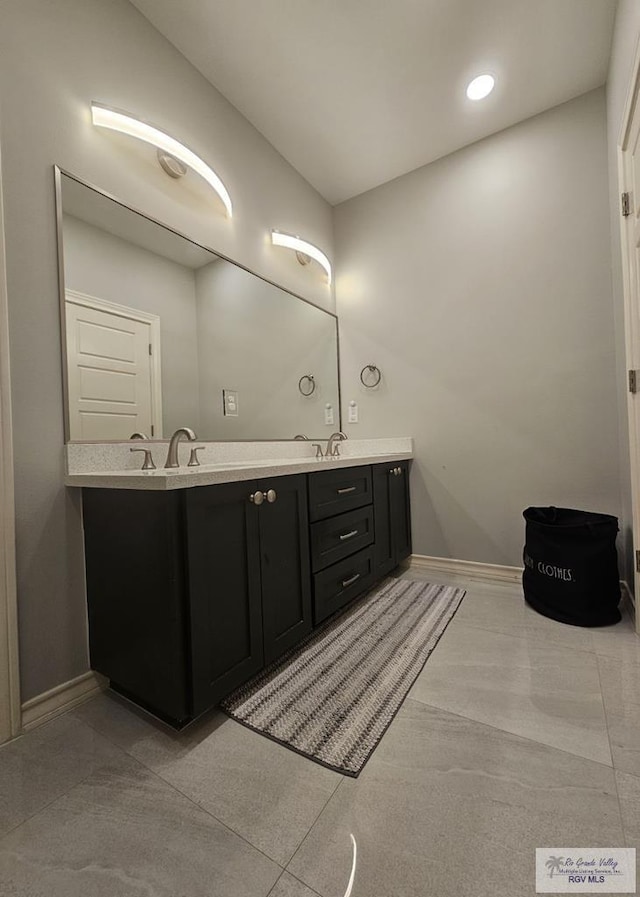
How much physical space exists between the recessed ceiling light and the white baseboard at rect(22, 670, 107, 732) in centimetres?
334

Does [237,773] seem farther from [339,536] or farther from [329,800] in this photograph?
[339,536]

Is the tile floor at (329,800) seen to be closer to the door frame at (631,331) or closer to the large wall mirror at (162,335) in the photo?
the door frame at (631,331)

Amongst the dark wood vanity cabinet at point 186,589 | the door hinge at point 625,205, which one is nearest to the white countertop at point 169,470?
the dark wood vanity cabinet at point 186,589

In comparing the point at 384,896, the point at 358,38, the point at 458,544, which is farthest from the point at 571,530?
the point at 358,38

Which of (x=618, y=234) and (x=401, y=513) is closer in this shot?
(x=618, y=234)

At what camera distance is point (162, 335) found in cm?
170

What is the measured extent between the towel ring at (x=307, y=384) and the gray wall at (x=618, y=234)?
1.78m

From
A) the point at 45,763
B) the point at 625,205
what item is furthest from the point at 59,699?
the point at 625,205

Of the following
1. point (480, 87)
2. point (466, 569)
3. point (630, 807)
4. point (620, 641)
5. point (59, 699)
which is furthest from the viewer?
point (466, 569)

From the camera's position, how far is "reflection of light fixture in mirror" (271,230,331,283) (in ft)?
7.87

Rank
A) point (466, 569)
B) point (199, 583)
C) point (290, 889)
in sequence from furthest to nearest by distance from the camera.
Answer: point (466, 569) → point (199, 583) → point (290, 889)

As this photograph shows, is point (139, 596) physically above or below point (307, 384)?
below

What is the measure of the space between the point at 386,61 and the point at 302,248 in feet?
3.33

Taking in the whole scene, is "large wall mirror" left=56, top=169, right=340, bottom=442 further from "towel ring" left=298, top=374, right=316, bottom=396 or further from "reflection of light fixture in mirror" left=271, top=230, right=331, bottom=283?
"reflection of light fixture in mirror" left=271, top=230, right=331, bottom=283
